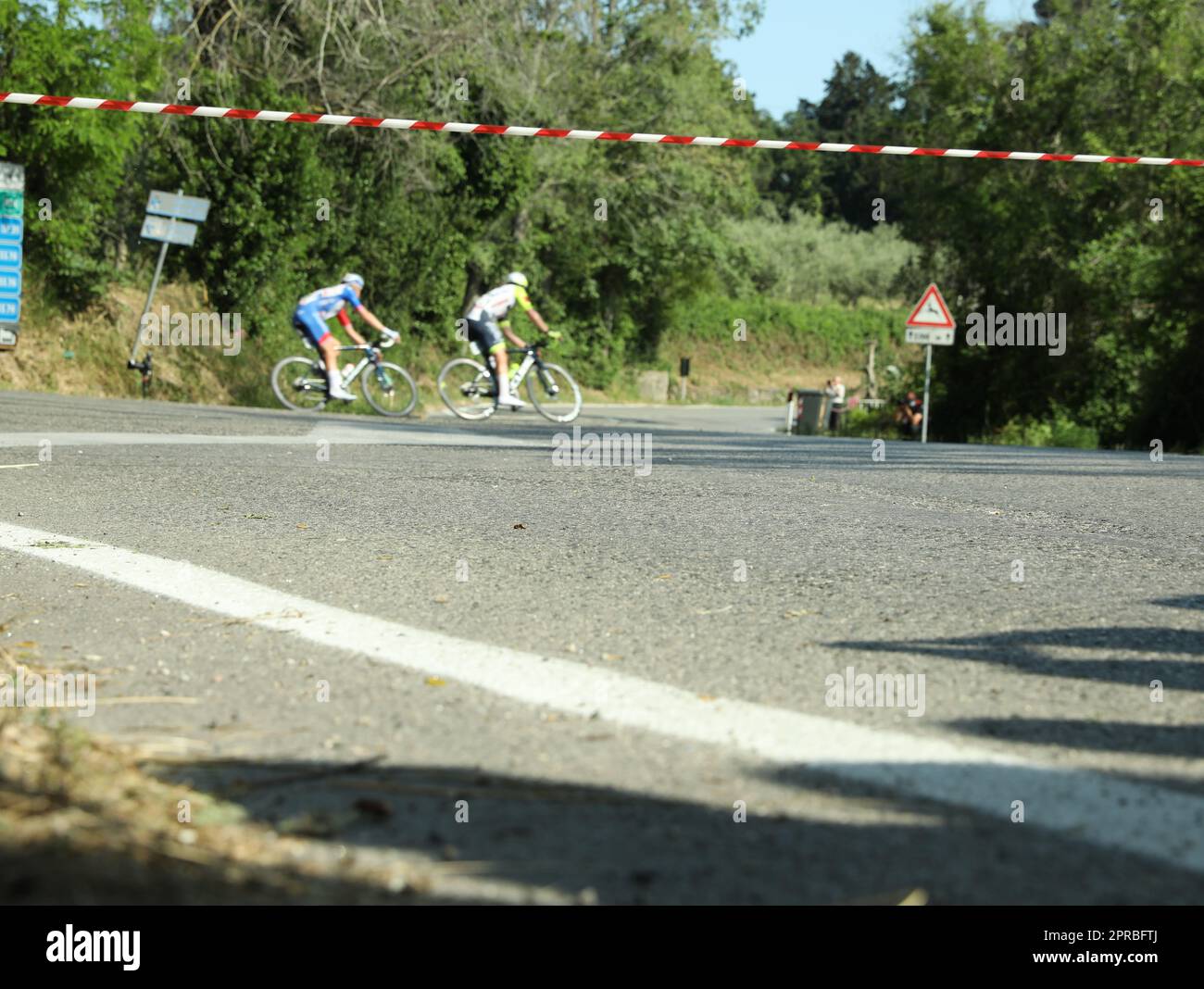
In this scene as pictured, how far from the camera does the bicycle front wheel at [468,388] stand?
1905cm

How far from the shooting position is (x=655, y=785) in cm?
309

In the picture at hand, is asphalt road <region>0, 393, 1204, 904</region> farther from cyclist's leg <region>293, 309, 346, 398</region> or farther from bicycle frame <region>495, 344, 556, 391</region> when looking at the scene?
bicycle frame <region>495, 344, 556, 391</region>

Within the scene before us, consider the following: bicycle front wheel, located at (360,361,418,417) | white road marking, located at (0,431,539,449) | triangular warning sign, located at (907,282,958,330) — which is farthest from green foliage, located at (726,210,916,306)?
white road marking, located at (0,431,539,449)

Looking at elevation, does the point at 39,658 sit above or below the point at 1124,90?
below

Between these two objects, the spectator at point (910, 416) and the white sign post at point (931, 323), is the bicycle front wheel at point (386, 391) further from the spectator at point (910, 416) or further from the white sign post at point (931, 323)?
the spectator at point (910, 416)

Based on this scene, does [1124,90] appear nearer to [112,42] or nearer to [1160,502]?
[112,42]

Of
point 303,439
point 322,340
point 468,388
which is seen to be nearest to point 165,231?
point 322,340

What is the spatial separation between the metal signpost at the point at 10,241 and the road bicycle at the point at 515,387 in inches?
272

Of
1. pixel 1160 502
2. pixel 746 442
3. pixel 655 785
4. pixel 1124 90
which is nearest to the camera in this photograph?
pixel 655 785

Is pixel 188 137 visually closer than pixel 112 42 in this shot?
No

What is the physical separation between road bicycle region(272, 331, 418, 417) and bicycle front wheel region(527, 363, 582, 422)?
1.51 m
